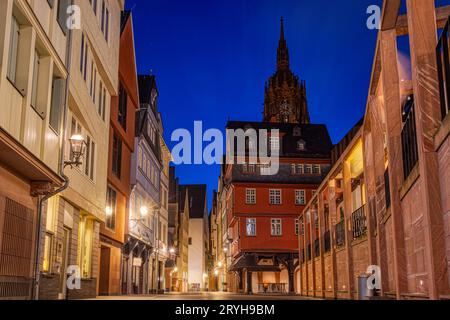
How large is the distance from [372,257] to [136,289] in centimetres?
2049

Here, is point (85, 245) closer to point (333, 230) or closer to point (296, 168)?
point (333, 230)

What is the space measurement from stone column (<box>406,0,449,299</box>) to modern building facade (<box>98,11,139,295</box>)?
17597mm

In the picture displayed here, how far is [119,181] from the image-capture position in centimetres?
2820

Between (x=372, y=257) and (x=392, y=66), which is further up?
(x=392, y=66)

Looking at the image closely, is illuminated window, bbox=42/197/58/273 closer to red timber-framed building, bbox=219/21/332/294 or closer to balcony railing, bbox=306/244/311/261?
balcony railing, bbox=306/244/311/261

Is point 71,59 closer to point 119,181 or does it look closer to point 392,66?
point 392,66

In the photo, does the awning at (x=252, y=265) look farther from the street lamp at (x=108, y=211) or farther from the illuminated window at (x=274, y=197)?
the street lamp at (x=108, y=211)

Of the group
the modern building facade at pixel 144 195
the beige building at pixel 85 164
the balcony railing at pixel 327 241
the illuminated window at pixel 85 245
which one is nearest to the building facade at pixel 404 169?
the balcony railing at pixel 327 241

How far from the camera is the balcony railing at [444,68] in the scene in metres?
8.22

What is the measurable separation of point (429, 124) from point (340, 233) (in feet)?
55.6

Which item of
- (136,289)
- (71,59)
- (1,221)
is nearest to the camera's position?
(1,221)

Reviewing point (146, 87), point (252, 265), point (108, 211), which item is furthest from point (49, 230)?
point (252, 265)

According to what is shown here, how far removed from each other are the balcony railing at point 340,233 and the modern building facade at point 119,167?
994 centimetres
